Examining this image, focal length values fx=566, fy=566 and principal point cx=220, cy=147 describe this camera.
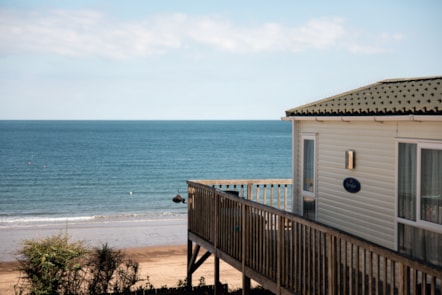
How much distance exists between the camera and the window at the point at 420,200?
718 cm

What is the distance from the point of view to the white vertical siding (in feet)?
26.3

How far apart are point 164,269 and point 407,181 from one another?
11494 mm

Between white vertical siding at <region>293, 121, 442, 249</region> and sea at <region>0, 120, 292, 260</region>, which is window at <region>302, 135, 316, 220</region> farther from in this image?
sea at <region>0, 120, 292, 260</region>

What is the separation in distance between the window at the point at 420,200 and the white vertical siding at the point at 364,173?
15cm

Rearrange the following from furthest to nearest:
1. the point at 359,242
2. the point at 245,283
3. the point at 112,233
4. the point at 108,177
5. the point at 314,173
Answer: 1. the point at 108,177
2. the point at 112,233
3. the point at 314,173
4. the point at 245,283
5. the point at 359,242

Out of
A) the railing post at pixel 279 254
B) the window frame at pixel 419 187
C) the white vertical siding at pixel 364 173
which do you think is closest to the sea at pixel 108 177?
the white vertical siding at pixel 364 173

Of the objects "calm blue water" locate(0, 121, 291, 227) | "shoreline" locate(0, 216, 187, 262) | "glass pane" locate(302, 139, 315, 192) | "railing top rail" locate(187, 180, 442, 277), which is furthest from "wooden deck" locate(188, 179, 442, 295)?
"calm blue water" locate(0, 121, 291, 227)

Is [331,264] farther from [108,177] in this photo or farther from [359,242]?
[108,177]

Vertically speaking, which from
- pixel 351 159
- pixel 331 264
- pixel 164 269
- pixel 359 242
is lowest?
pixel 164 269

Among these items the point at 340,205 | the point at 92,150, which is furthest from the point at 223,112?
the point at 340,205

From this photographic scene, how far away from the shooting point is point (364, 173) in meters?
8.71

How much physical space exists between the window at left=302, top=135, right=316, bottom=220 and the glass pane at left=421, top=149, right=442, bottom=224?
2982 millimetres

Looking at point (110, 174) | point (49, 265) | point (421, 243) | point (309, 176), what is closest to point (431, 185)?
point (421, 243)

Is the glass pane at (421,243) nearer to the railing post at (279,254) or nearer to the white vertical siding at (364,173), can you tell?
the white vertical siding at (364,173)
